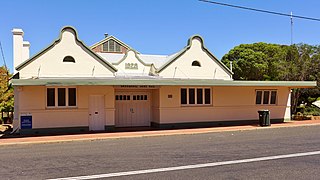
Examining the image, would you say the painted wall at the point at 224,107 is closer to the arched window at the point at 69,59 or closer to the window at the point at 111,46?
the arched window at the point at 69,59

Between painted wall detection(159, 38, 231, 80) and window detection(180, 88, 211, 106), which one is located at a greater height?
painted wall detection(159, 38, 231, 80)

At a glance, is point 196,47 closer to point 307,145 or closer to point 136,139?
point 136,139

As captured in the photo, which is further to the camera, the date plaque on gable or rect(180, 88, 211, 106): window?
the date plaque on gable

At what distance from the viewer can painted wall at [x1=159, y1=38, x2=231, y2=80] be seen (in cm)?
2431

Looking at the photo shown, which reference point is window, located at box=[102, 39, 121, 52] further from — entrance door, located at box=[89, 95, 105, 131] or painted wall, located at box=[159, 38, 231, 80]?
entrance door, located at box=[89, 95, 105, 131]

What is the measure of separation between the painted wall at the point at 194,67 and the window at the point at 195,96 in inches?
85.1

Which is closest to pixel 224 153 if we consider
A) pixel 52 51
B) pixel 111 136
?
pixel 111 136

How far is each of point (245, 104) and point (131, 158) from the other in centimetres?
1465

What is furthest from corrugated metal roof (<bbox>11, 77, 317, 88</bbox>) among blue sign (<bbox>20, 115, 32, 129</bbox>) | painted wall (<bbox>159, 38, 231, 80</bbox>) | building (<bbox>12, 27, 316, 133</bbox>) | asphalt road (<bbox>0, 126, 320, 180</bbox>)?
painted wall (<bbox>159, 38, 231, 80</bbox>)

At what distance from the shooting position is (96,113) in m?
20.3

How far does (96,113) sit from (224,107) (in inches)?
340

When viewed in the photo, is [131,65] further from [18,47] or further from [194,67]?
[18,47]

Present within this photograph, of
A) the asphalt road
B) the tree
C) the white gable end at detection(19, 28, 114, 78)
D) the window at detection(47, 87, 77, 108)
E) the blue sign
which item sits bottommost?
the asphalt road

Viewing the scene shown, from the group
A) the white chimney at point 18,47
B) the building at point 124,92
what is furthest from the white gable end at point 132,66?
the white chimney at point 18,47
